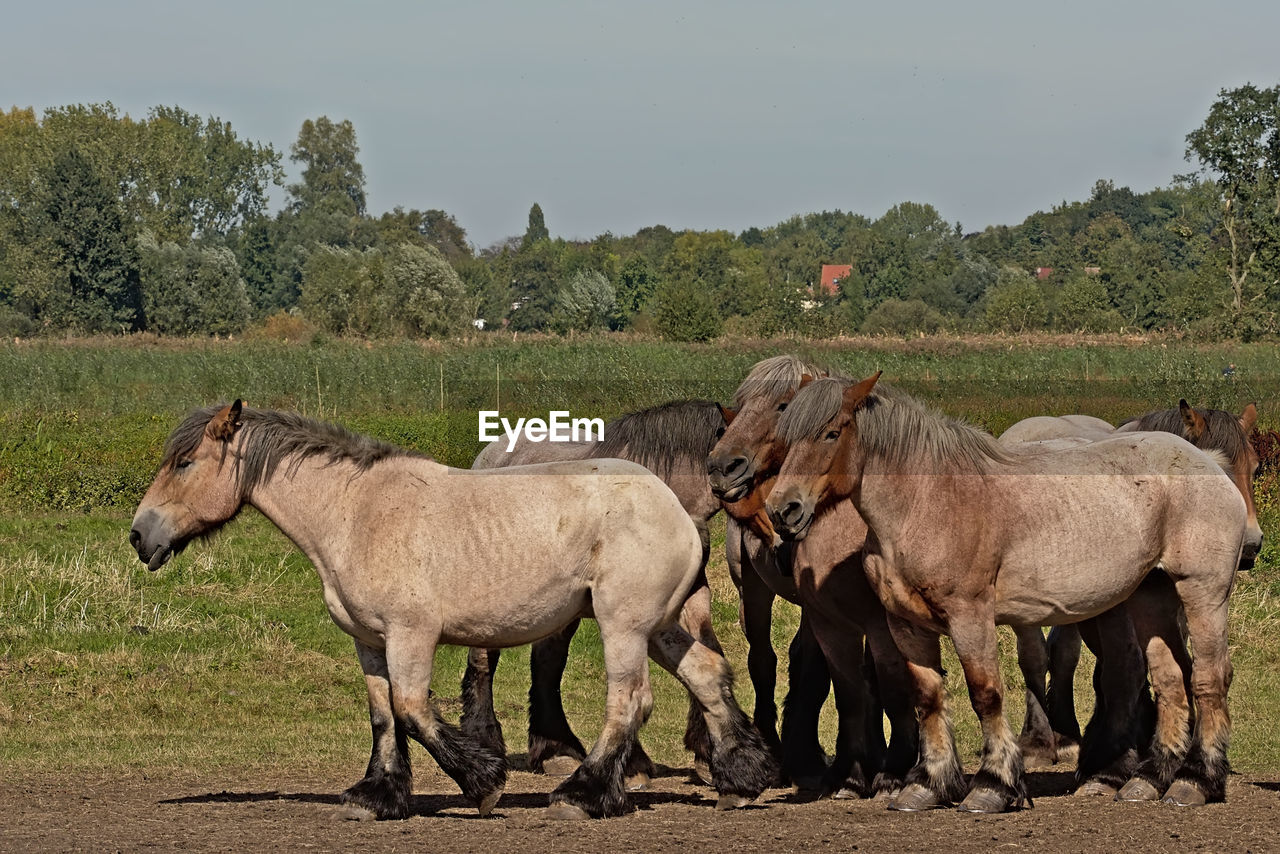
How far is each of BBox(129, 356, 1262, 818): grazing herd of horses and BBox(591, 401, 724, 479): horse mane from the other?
806 millimetres

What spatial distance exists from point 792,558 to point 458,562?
182cm

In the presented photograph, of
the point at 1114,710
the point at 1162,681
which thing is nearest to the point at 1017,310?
the point at 1114,710

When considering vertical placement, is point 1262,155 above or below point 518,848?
above

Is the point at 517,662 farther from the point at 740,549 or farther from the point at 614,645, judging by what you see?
the point at 614,645

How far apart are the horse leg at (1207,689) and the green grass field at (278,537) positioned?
1.77 meters

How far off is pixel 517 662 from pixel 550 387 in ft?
54.3

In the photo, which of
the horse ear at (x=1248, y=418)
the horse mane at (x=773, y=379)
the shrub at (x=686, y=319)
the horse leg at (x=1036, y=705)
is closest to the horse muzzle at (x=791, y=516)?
the horse mane at (x=773, y=379)

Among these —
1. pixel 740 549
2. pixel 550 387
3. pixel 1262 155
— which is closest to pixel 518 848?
pixel 740 549

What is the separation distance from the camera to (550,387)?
30.0 m

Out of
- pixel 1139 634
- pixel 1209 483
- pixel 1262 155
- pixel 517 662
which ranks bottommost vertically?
pixel 517 662

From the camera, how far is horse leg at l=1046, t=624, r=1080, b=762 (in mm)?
9258

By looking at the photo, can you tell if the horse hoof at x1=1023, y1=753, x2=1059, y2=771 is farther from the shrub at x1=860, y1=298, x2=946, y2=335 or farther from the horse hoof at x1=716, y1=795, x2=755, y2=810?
the shrub at x1=860, y1=298, x2=946, y2=335

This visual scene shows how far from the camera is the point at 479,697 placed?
30.9 feet

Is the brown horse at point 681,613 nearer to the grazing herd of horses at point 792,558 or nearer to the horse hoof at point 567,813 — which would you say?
the grazing herd of horses at point 792,558
